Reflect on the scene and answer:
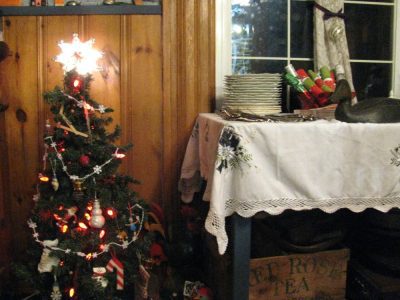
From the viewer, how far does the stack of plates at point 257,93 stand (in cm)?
158

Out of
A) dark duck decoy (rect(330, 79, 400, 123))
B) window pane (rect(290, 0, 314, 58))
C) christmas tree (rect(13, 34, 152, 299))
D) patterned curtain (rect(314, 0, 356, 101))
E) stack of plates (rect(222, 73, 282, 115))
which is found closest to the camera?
dark duck decoy (rect(330, 79, 400, 123))

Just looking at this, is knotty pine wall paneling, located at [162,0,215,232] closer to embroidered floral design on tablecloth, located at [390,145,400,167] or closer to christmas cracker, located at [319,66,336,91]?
christmas cracker, located at [319,66,336,91]

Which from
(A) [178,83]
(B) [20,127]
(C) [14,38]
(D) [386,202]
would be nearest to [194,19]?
(A) [178,83]

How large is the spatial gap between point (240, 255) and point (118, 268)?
0.51 m

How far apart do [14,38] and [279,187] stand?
1.39 m


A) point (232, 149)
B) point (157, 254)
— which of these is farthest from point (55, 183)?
point (232, 149)

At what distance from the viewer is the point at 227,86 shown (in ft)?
5.46

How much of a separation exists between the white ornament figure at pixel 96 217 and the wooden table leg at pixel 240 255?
0.49m

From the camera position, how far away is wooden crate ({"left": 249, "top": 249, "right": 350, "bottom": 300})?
4.74 feet

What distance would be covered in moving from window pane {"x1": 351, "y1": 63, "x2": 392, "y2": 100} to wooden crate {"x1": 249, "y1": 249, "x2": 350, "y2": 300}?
100 centimetres

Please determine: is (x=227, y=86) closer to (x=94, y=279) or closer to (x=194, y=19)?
(x=194, y=19)

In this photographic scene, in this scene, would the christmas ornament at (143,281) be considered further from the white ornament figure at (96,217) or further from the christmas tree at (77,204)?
the white ornament figure at (96,217)

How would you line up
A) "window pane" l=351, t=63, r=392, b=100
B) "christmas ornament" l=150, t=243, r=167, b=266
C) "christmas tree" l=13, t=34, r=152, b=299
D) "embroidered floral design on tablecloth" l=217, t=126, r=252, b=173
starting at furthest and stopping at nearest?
"window pane" l=351, t=63, r=392, b=100
"christmas ornament" l=150, t=243, r=167, b=266
"christmas tree" l=13, t=34, r=152, b=299
"embroidered floral design on tablecloth" l=217, t=126, r=252, b=173

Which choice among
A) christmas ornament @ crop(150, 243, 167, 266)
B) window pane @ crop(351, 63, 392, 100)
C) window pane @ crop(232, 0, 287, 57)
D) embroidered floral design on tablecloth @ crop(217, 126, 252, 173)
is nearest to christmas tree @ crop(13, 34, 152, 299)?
christmas ornament @ crop(150, 243, 167, 266)
